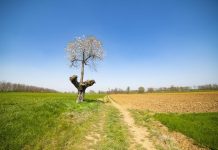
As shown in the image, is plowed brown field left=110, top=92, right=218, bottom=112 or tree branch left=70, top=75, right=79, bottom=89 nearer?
plowed brown field left=110, top=92, right=218, bottom=112

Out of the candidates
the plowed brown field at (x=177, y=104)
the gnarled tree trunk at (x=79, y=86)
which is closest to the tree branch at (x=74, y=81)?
the gnarled tree trunk at (x=79, y=86)

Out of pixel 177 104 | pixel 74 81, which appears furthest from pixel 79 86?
pixel 177 104

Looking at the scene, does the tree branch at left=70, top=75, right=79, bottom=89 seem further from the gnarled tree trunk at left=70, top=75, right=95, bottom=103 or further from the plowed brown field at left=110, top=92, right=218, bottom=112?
the plowed brown field at left=110, top=92, right=218, bottom=112

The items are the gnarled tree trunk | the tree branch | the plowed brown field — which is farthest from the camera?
the gnarled tree trunk

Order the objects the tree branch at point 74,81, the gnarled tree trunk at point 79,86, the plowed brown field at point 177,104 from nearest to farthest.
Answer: the plowed brown field at point 177,104, the tree branch at point 74,81, the gnarled tree trunk at point 79,86

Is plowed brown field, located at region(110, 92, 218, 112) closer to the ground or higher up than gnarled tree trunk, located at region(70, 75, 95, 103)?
closer to the ground

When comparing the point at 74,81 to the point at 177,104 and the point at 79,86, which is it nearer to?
the point at 79,86

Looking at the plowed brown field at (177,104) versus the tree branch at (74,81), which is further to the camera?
the tree branch at (74,81)

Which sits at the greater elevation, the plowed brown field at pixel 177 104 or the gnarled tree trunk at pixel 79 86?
the gnarled tree trunk at pixel 79 86

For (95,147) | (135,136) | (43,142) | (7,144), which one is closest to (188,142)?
(135,136)

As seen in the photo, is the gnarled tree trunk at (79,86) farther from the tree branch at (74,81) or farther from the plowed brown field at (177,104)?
the plowed brown field at (177,104)

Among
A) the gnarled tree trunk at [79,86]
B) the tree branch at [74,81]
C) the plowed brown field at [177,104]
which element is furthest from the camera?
the gnarled tree trunk at [79,86]

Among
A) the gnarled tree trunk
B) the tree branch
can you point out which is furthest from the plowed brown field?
the tree branch

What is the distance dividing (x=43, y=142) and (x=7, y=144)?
1464 mm
